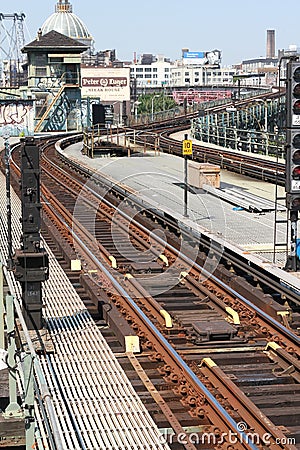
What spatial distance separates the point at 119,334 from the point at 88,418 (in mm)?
2647

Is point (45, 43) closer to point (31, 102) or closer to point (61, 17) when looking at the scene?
point (31, 102)

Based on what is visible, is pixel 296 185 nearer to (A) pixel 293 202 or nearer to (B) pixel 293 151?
(A) pixel 293 202

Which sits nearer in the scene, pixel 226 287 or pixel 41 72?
pixel 226 287

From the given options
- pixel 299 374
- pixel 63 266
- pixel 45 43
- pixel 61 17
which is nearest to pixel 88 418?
pixel 299 374

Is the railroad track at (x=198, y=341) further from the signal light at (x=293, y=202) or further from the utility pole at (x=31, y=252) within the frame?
the signal light at (x=293, y=202)

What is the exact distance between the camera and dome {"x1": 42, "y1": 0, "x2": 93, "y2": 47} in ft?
402

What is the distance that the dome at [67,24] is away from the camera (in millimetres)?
122625

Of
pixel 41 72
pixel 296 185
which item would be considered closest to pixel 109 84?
pixel 41 72

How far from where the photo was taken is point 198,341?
10.1 metres

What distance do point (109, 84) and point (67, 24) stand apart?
124ft

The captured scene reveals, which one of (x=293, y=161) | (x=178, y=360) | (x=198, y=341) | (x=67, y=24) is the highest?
(x=67, y=24)

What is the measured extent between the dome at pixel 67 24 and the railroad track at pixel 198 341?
110m

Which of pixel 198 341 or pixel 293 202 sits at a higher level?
pixel 293 202

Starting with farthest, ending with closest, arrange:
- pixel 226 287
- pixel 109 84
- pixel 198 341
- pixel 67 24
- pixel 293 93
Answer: pixel 67 24, pixel 109 84, pixel 293 93, pixel 226 287, pixel 198 341
